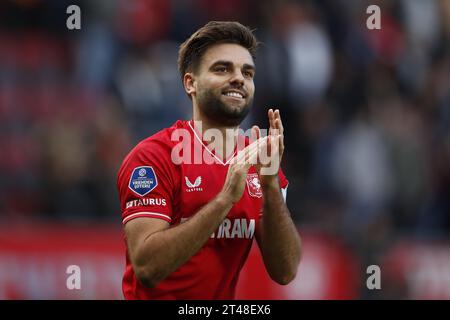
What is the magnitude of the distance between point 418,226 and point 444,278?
1007mm

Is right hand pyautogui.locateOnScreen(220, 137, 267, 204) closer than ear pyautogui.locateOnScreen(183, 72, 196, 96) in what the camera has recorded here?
Yes

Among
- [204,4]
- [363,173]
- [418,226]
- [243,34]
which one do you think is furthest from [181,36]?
[243,34]

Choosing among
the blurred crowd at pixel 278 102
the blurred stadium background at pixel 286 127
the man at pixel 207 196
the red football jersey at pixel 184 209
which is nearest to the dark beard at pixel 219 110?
the man at pixel 207 196

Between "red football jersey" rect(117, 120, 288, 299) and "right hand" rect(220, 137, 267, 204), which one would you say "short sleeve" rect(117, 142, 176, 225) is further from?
"right hand" rect(220, 137, 267, 204)

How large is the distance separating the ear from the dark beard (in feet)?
0.44

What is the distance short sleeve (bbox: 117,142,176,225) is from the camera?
19.9 feet

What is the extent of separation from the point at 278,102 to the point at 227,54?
6.84 m

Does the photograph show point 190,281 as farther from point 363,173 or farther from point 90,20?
point 90,20

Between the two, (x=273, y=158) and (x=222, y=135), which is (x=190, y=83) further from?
(x=273, y=158)

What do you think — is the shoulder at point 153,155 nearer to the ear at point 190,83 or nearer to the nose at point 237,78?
the ear at point 190,83

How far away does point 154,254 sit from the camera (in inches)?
231

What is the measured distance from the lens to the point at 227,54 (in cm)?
648
